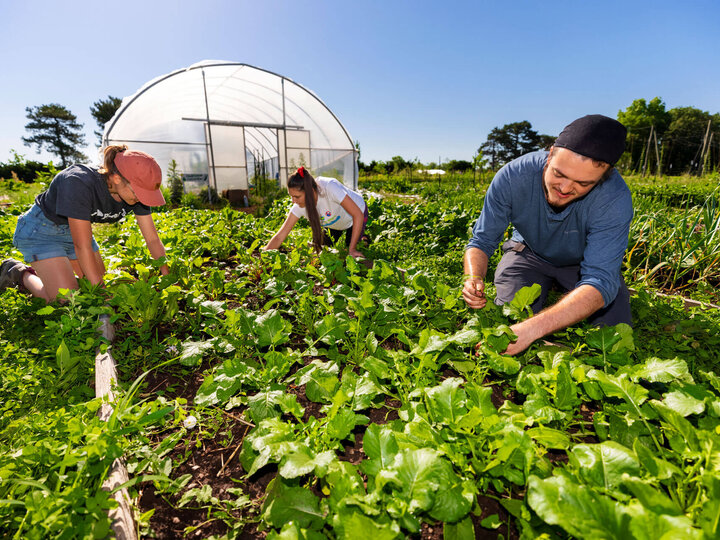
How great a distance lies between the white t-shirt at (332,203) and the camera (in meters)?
Answer: 3.77

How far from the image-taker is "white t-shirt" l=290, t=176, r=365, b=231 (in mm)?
3771

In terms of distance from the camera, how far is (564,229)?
7.64ft

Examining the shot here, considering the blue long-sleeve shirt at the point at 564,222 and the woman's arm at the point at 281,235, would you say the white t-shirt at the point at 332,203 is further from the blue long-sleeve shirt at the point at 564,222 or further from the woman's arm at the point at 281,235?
the blue long-sleeve shirt at the point at 564,222

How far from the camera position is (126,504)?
3.37 feet

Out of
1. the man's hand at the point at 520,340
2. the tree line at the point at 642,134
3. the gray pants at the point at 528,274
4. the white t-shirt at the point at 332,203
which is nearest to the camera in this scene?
the man's hand at the point at 520,340

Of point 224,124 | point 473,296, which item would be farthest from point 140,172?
point 224,124

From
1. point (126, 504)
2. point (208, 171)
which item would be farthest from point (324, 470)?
point (208, 171)

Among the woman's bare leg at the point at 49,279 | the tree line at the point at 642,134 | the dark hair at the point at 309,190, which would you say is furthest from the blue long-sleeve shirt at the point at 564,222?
the tree line at the point at 642,134

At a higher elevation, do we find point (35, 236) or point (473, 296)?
point (35, 236)

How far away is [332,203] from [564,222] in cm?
248

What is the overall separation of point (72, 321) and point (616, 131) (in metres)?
2.94

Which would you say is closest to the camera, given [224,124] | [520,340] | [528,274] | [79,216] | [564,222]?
[520,340]

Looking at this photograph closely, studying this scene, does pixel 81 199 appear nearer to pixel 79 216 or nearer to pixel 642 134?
pixel 79 216

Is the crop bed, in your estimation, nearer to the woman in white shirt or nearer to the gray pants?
the gray pants
